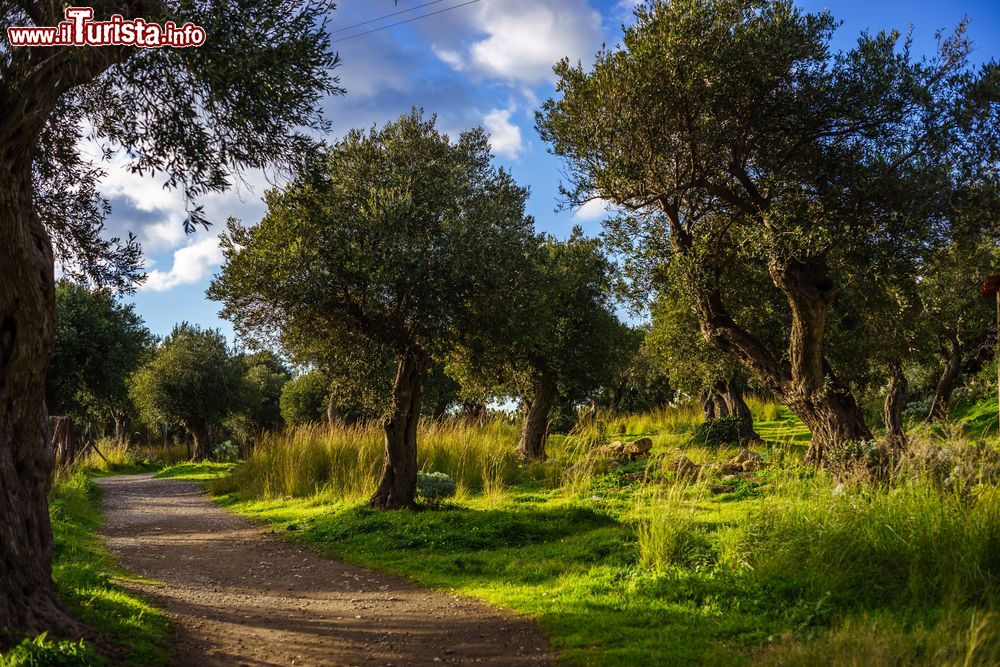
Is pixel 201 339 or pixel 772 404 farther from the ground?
pixel 201 339

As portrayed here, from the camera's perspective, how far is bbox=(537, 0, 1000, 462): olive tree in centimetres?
1331

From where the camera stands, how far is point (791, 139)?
1414 centimetres

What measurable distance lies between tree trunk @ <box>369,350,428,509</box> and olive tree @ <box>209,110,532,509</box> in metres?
0.02

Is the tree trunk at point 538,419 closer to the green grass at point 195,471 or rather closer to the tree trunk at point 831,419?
the tree trunk at point 831,419

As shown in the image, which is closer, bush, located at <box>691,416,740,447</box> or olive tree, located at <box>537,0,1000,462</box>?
olive tree, located at <box>537,0,1000,462</box>

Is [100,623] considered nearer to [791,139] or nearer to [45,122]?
[45,122]

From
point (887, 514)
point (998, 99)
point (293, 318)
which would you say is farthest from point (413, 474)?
point (998, 99)

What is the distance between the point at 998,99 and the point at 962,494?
8675mm

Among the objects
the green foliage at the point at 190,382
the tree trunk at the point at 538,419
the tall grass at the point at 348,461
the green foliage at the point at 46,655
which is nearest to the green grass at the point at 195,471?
the green foliage at the point at 190,382

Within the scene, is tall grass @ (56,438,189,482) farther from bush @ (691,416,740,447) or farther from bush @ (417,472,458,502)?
bush @ (691,416,740,447)

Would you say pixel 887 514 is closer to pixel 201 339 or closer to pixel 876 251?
pixel 876 251

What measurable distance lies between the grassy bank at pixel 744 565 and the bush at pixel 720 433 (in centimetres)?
1206

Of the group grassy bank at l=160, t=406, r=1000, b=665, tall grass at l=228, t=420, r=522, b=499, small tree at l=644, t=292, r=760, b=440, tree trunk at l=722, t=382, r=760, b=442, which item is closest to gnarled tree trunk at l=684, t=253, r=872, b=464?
grassy bank at l=160, t=406, r=1000, b=665

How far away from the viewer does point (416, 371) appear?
1522 centimetres
